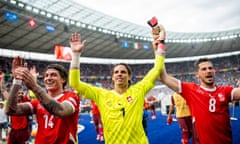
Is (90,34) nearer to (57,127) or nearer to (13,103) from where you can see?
(57,127)

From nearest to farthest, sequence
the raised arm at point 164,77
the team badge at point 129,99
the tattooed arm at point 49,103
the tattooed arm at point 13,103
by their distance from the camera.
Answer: the tattooed arm at point 49,103, the tattooed arm at point 13,103, the team badge at point 129,99, the raised arm at point 164,77

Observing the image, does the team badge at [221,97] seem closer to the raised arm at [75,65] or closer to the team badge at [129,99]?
the team badge at [129,99]

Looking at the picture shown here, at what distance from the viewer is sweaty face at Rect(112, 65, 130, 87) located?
2980 mm

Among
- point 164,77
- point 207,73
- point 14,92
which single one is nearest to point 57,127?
point 14,92

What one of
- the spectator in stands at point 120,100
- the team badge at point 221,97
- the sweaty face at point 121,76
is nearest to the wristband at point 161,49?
the spectator in stands at point 120,100

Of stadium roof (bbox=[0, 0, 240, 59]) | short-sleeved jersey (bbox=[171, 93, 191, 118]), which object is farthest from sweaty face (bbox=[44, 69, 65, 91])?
stadium roof (bbox=[0, 0, 240, 59])

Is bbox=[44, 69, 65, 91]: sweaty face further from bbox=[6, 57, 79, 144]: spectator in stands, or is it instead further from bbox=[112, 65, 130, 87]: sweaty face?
bbox=[112, 65, 130, 87]: sweaty face

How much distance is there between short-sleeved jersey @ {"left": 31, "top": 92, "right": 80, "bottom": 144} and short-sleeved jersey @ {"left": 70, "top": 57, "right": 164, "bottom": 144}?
0.91 feet

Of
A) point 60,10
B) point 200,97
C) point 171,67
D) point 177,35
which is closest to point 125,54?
point 177,35

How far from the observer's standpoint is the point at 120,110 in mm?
2787

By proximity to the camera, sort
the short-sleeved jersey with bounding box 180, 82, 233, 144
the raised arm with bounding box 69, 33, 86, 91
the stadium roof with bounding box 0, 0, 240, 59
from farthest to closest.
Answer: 1. the stadium roof with bounding box 0, 0, 240, 59
2. the short-sleeved jersey with bounding box 180, 82, 233, 144
3. the raised arm with bounding box 69, 33, 86, 91

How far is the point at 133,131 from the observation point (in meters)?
2.70

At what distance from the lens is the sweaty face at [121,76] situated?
9.78 ft

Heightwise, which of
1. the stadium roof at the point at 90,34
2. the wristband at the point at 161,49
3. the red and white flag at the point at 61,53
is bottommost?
the wristband at the point at 161,49
